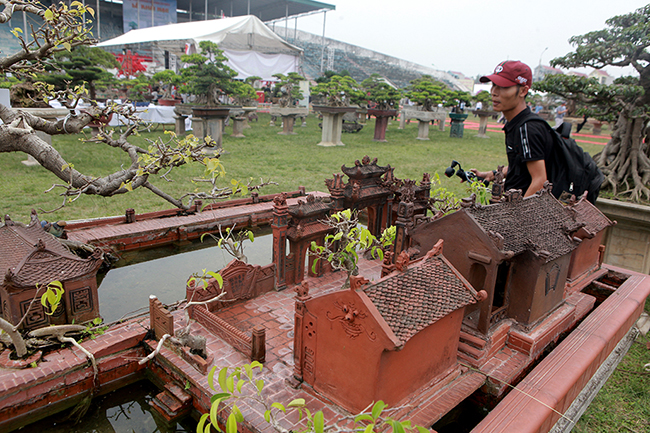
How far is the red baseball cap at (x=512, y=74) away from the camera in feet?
20.3

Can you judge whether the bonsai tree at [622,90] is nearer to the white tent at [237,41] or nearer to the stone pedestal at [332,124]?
the stone pedestal at [332,124]

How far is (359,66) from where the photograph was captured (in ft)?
235

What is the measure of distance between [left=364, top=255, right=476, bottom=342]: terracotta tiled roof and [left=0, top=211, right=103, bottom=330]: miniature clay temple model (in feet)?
15.2

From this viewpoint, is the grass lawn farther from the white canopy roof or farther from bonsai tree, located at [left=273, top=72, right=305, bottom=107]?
the white canopy roof

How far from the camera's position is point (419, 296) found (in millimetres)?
4922

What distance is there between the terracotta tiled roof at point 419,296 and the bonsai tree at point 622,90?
8605 millimetres

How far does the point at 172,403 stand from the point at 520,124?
6.28 meters

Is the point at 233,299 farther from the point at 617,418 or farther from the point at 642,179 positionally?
the point at 642,179

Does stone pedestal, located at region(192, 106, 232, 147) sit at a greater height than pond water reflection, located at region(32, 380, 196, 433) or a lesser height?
greater

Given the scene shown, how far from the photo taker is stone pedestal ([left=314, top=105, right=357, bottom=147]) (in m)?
25.3

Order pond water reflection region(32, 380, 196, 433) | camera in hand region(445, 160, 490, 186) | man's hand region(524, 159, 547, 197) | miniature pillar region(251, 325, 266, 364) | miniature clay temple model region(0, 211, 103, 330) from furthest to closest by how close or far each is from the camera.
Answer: camera in hand region(445, 160, 490, 186), man's hand region(524, 159, 547, 197), miniature clay temple model region(0, 211, 103, 330), miniature pillar region(251, 325, 266, 364), pond water reflection region(32, 380, 196, 433)

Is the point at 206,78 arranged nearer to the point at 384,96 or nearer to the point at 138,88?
the point at 138,88

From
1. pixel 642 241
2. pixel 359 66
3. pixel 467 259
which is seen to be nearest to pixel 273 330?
pixel 467 259

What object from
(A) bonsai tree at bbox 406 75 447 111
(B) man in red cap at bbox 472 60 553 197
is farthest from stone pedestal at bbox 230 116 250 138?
(B) man in red cap at bbox 472 60 553 197
